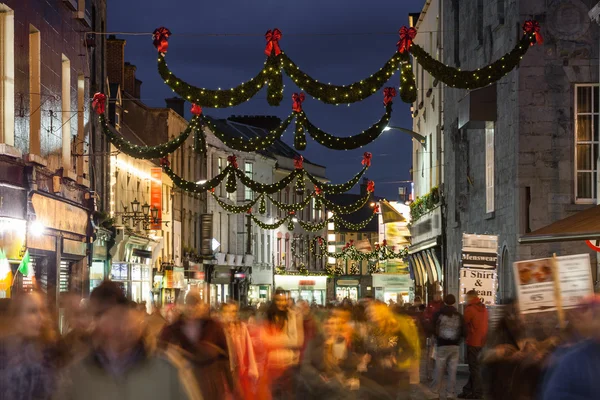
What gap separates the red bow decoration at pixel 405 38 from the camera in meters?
20.8

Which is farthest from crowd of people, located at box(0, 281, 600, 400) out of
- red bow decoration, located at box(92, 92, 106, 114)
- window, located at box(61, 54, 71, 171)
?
red bow decoration, located at box(92, 92, 106, 114)

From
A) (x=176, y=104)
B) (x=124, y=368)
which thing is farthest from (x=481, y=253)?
(x=176, y=104)

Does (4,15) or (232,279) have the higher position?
(4,15)

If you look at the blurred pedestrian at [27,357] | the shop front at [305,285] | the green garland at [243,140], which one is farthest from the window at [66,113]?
the shop front at [305,285]

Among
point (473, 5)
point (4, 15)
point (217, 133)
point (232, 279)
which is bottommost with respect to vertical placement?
point (232, 279)

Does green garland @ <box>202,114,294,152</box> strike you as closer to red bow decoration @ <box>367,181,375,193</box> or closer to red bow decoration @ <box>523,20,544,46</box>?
red bow decoration @ <box>523,20,544,46</box>

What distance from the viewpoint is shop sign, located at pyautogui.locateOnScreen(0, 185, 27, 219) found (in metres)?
21.2

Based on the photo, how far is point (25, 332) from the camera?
9.09 metres

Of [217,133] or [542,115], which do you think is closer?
[542,115]

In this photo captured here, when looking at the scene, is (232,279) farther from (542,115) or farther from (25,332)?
(25,332)

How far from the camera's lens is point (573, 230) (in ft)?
56.5

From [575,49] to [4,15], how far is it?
36.3 feet

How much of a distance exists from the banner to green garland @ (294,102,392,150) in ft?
62.2

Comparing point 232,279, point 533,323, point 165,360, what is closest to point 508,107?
point 533,323
